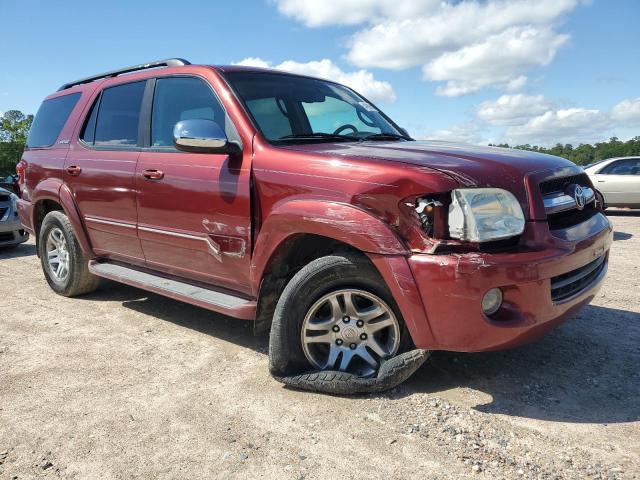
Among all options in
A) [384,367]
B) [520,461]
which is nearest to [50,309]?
[384,367]

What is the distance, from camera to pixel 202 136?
123 inches

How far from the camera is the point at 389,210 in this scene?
255 cm

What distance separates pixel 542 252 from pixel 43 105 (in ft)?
16.9

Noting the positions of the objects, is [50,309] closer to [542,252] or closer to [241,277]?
[241,277]

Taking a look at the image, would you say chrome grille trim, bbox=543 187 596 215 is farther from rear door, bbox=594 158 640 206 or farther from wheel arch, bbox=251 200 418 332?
rear door, bbox=594 158 640 206

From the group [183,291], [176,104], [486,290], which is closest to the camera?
[486,290]

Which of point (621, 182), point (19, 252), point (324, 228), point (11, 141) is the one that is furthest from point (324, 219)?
point (11, 141)

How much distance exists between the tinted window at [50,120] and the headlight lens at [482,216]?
3.96m

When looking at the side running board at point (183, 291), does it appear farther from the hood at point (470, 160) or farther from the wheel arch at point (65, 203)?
the hood at point (470, 160)

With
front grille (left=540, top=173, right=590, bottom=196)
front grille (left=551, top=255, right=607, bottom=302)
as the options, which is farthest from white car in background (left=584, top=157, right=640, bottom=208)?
front grille (left=551, top=255, right=607, bottom=302)

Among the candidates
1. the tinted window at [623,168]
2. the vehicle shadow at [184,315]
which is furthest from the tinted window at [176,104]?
the tinted window at [623,168]

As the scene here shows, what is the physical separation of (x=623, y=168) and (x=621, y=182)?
409mm

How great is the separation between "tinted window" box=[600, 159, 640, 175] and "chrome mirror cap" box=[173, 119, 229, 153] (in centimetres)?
1205

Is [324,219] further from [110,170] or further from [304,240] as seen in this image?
[110,170]
